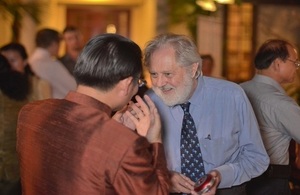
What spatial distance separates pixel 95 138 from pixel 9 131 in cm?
242

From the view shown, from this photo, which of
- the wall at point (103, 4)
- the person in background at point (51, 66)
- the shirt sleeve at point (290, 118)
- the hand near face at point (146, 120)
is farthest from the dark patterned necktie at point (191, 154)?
the wall at point (103, 4)

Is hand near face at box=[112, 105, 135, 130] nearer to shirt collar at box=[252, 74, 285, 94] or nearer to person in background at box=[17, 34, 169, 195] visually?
person in background at box=[17, 34, 169, 195]

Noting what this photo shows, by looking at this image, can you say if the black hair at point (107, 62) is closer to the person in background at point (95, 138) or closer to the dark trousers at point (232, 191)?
the person in background at point (95, 138)

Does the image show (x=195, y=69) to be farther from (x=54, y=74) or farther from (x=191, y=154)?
(x=54, y=74)

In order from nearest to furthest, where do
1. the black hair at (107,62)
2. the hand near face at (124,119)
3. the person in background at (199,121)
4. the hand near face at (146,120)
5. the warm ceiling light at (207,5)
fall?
the black hair at (107,62) → the hand near face at (146,120) → the hand near face at (124,119) → the person in background at (199,121) → the warm ceiling light at (207,5)

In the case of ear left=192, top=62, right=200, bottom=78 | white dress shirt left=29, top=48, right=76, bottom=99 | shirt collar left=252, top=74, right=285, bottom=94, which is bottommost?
white dress shirt left=29, top=48, right=76, bottom=99

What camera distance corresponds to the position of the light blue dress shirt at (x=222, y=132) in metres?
4.17

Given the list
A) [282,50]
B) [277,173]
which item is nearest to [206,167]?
[277,173]

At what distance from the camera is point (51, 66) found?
7875 mm

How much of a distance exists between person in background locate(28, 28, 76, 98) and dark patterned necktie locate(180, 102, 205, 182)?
3636 mm

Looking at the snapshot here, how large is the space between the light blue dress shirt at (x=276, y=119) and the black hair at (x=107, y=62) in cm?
222

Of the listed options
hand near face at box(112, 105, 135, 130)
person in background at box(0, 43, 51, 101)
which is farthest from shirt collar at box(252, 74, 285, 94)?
person in background at box(0, 43, 51, 101)

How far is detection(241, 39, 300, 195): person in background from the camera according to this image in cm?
512

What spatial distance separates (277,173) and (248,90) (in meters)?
0.68
